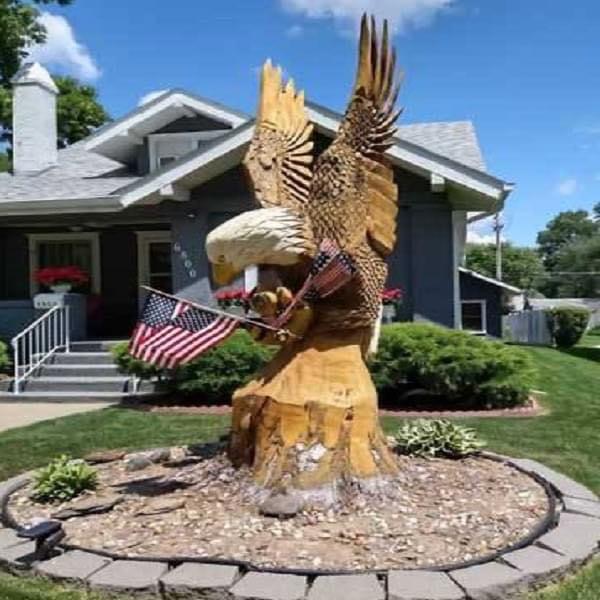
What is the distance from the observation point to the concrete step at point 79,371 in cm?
1209

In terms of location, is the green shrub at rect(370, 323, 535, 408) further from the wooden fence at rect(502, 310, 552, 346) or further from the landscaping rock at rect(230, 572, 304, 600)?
the wooden fence at rect(502, 310, 552, 346)

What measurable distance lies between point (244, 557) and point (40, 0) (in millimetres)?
21568

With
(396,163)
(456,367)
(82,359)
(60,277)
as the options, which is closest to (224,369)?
(456,367)

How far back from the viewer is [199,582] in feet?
11.0

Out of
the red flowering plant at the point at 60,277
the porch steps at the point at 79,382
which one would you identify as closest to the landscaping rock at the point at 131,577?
the porch steps at the point at 79,382

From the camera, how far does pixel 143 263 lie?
16.0m

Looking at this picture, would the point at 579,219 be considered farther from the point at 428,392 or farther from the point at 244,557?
the point at 244,557

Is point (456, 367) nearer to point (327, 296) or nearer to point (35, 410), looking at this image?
point (327, 296)

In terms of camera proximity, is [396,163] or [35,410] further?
[396,163]

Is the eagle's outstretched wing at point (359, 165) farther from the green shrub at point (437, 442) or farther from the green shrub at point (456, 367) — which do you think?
the green shrub at point (456, 367)

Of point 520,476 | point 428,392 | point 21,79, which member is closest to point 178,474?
point 520,476

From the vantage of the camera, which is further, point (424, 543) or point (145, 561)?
point (424, 543)

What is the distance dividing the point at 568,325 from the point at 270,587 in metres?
22.5

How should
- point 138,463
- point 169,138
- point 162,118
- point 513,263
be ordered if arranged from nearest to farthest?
point 138,463
point 162,118
point 169,138
point 513,263
